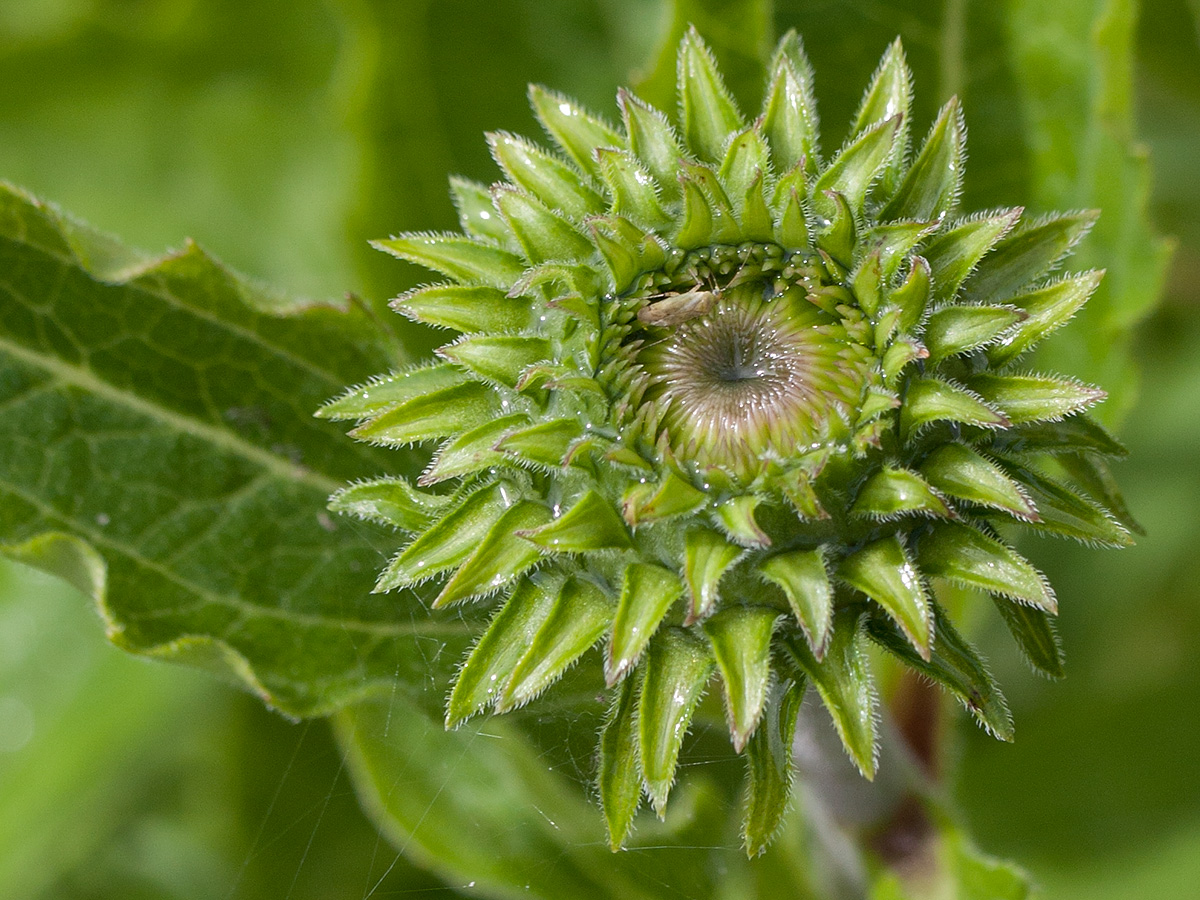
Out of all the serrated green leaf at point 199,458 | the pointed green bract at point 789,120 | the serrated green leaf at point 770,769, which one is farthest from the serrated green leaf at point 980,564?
the serrated green leaf at point 199,458

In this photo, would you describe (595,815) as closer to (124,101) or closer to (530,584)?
(530,584)

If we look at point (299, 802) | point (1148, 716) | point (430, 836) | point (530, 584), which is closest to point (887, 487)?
point (530, 584)

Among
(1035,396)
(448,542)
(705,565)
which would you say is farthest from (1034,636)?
(448,542)

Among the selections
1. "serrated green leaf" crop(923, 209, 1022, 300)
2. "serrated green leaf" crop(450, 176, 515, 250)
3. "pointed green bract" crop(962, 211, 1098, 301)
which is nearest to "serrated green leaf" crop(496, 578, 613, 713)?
"serrated green leaf" crop(450, 176, 515, 250)

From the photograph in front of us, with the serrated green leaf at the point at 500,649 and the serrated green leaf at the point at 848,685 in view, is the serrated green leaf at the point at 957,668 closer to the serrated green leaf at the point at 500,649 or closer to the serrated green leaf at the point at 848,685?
the serrated green leaf at the point at 848,685

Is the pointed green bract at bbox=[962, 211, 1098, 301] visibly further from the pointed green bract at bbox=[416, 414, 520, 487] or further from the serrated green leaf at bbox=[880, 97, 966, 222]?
the pointed green bract at bbox=[416, 414, 520, 487]

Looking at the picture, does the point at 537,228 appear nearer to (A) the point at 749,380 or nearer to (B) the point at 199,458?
(A) the point at 749,380
